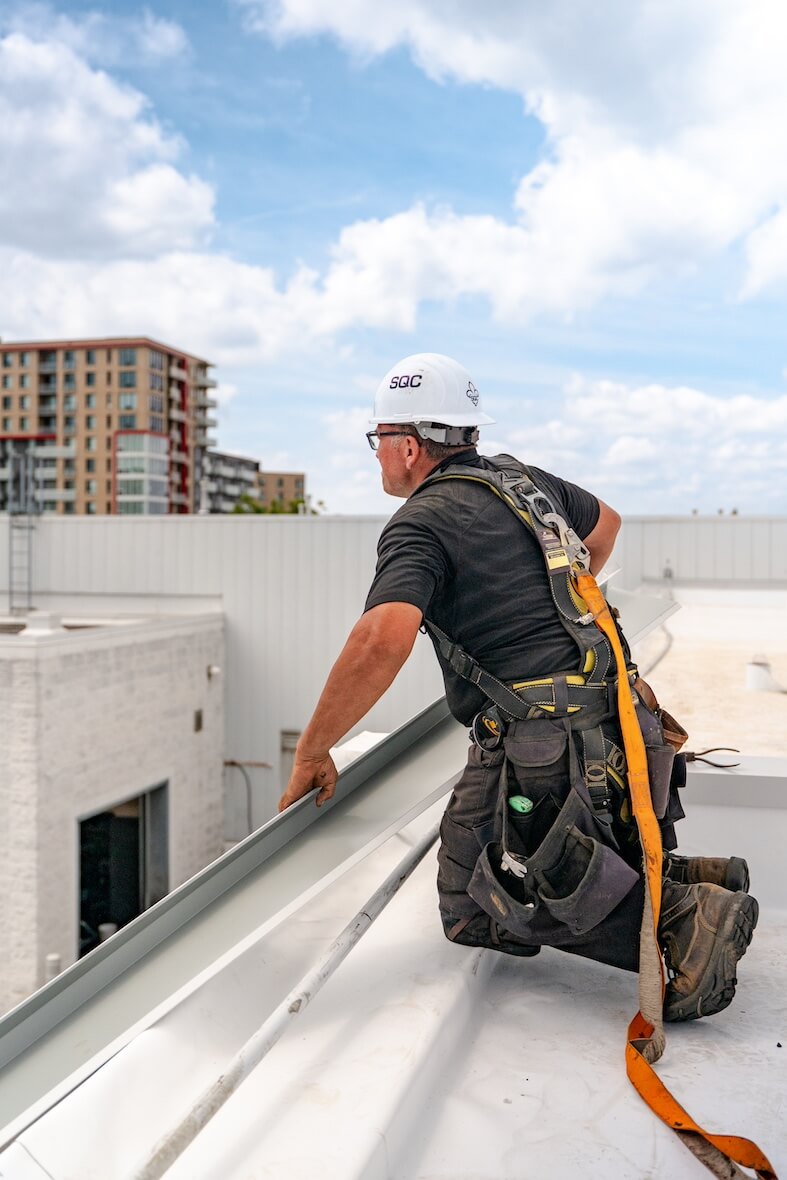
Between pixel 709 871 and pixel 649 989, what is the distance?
0.41 metres

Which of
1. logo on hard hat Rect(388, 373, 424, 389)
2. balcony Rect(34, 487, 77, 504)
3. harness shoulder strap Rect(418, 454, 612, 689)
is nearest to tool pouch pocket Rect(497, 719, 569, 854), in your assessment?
harness shoulder strap Rect(418, 454, 612, 689)

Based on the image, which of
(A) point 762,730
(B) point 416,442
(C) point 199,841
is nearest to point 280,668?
(C) point 199,841

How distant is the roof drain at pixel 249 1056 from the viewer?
124 centimetres

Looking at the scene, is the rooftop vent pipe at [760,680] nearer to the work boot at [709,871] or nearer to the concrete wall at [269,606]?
the work boot at [709,871]

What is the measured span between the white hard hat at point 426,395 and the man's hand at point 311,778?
856mm

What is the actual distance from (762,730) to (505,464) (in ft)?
7.13

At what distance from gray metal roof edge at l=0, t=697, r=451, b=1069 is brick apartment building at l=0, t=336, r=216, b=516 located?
3005 inches

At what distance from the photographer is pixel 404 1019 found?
1.89 metres

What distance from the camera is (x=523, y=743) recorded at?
2041 mm

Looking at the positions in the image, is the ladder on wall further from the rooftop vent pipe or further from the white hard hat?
the white hard hat

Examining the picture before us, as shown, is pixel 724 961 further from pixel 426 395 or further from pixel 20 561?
pixel 20 561

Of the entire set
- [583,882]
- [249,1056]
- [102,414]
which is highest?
[102,414]

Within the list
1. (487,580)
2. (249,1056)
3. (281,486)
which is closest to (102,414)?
Result: (281,486)

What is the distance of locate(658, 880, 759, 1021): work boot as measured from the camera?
6.37ft
